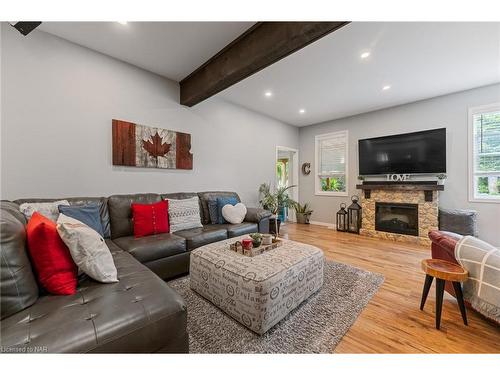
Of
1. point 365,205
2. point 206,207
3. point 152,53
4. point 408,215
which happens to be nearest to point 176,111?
point 152,53

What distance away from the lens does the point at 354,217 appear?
4.46 metres

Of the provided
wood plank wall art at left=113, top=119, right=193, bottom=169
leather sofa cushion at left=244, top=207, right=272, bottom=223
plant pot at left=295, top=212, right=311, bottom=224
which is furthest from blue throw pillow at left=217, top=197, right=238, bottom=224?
plant pot at left=295, top=212, right=311, bottom=224

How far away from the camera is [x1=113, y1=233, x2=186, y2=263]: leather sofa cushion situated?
197 centimetres

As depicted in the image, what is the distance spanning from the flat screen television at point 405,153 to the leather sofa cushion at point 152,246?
164 inches

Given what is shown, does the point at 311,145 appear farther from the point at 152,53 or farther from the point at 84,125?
the point at 84,125

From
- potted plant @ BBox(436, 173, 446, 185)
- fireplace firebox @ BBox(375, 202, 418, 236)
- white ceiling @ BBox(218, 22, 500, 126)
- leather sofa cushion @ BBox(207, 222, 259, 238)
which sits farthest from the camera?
fireplace firebox @ BBox(375, 202, 418, 236)

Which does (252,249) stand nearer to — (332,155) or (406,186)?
(406,186)

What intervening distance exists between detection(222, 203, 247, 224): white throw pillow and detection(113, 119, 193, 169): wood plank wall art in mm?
979

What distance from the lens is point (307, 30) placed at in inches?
64.9

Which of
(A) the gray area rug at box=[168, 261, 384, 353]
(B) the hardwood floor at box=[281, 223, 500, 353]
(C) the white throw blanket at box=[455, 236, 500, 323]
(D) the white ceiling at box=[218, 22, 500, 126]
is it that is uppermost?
(D) the white ceiling at box=[218, 22, 500, 126]

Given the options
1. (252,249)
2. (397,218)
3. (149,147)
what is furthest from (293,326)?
(397,218)

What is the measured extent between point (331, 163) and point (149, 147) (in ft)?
13.8

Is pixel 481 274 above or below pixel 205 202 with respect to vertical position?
below

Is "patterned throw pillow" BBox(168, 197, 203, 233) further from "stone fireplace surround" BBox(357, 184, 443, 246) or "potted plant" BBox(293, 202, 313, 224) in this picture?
"stone fireplace surround" BBox(357, 184, 443, 246)
